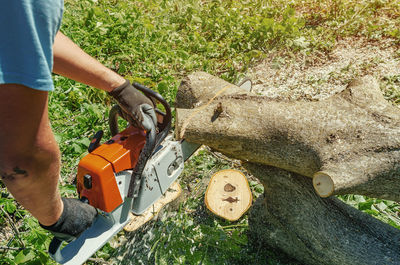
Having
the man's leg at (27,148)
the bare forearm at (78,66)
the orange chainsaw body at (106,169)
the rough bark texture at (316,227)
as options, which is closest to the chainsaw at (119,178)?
the orange chainsaw body at (106,169)

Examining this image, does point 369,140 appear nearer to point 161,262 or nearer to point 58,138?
point 161,262

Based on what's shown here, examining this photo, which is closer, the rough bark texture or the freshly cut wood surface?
the rough bark texture

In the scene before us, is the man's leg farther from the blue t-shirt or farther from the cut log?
the cut log

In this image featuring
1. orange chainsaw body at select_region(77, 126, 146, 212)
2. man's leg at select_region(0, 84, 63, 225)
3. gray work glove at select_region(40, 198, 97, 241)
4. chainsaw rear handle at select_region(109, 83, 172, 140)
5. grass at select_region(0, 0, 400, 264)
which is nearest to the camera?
man's leg at select_region(0, 84, 63, 225)

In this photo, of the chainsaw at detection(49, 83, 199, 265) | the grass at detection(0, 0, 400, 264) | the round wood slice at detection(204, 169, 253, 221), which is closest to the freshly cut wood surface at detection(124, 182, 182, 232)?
the grass at detection(0, 0, 400, 264)

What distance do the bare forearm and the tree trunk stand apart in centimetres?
59

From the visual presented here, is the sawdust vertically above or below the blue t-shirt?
below

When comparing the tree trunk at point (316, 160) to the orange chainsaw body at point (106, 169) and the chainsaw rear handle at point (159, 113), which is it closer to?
the chainsaw rear handle at point (159, 113)

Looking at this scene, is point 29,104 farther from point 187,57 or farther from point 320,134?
point 187,57

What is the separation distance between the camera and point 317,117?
81.0 inches

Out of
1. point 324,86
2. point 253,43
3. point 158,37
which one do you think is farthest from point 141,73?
point 324,86

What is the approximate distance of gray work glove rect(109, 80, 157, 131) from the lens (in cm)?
201

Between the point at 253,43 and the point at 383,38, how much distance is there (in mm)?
1785

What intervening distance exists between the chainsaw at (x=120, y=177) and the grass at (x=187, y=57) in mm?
353
